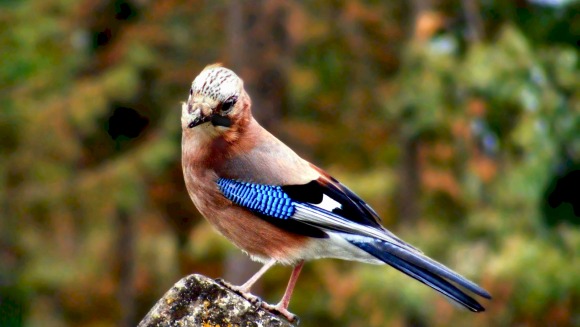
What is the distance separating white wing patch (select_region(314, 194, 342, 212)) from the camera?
5738mm

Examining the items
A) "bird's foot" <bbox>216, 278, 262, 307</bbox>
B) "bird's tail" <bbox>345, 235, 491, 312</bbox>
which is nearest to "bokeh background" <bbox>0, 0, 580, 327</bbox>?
"bird's tail" <bbox>345, 235, 491, 312</bbox>

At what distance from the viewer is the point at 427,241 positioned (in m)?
17.9

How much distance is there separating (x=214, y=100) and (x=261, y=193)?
56 cm

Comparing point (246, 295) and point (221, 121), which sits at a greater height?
point (221, 121)

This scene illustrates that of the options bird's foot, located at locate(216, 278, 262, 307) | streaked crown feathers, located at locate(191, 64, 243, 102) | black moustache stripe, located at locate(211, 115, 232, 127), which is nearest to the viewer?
bird's foot, located at locate(216, 278, 262, 307)

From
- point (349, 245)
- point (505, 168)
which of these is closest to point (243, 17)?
point (505, 168)

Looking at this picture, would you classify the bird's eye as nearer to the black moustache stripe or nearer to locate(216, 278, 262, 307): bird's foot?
the black moustache stripe

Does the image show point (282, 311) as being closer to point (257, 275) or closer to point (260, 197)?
point (257, 275)

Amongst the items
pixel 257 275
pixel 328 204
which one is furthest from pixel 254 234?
pixel 328 204

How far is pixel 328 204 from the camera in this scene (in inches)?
227

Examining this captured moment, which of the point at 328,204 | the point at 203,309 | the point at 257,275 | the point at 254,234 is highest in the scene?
the point at 328,204

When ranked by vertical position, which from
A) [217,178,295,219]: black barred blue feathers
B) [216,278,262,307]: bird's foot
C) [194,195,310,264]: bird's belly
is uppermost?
[217,178,295,219]: black barred blue feathers

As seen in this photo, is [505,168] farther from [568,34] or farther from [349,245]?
[349,245]

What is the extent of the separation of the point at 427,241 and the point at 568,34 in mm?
4562
